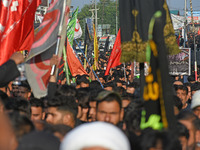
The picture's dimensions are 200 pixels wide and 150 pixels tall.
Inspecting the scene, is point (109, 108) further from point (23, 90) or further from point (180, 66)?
point (180, 66)

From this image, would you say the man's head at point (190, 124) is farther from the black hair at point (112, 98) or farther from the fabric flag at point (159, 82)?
the fabric flag at point (159, 82)

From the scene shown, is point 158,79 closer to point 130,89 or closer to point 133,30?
point 133,30

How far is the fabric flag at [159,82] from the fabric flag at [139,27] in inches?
120

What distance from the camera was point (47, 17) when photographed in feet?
22.7

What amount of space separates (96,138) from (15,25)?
507 cm

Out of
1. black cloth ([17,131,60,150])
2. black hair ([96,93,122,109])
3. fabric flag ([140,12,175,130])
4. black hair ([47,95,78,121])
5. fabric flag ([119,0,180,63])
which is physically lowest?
black hair ([47,95,78,121])

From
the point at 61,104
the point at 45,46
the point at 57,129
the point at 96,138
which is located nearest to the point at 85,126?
the point at 96,138

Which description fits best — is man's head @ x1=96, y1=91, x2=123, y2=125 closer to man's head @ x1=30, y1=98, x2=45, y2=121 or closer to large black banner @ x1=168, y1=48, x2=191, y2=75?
man's head @ x1=30, y1=98, x2=45, y2=121

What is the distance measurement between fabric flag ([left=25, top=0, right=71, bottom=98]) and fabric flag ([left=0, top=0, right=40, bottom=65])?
524 millimetres

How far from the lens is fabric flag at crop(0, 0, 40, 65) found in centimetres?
683

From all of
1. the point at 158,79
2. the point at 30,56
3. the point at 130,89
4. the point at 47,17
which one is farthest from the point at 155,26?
the point at 130,89

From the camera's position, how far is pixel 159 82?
10.5ft

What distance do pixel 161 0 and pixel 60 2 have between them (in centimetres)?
159

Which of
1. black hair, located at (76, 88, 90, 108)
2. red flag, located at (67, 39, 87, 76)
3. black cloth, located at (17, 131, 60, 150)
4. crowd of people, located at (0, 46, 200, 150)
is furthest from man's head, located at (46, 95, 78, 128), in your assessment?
red flag, located at (67, 39, 87, 76)
